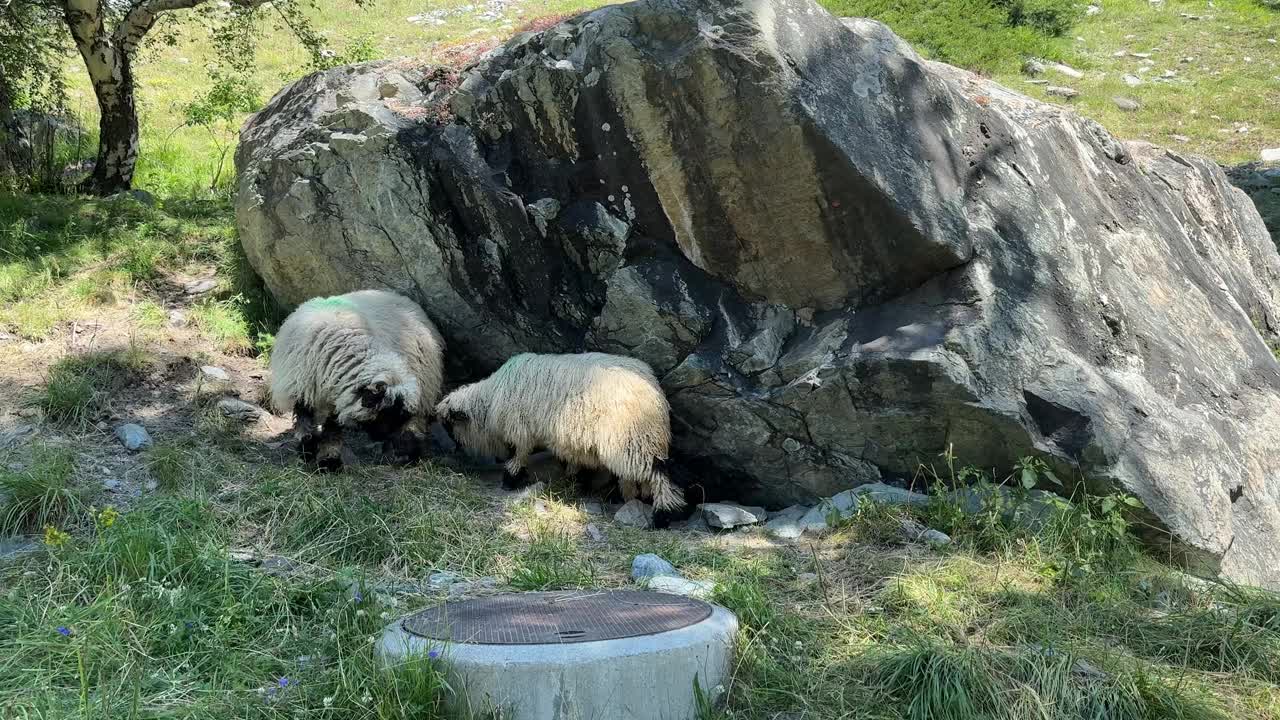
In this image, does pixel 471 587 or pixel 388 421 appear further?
pixel 388 421

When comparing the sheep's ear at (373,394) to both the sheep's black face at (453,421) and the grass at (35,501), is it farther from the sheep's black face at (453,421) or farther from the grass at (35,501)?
the grass at (35,501)

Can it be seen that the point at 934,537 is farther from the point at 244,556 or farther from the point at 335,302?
the point at 335,302

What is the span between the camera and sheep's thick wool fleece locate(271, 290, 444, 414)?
7.12 meters

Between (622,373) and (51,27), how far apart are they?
10.0m

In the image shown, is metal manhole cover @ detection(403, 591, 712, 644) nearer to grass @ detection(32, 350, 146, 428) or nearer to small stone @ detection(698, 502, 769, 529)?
small stone @ detection(698, 502, 769, 529)

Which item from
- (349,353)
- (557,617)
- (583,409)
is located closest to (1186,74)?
(583,409)

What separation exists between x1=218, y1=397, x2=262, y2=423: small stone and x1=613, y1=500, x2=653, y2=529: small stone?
298 cm

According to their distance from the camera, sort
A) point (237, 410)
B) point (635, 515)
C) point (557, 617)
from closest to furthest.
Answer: point (557, 617), point (635, 515), point (237, 410)

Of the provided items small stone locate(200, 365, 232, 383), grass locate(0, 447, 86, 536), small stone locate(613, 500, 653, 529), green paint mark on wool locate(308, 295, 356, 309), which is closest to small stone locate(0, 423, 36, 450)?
grass locate(0, 447, 86, 536)

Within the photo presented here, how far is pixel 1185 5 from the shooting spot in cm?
1877

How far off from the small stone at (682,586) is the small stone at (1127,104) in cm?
1364

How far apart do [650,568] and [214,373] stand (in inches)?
176

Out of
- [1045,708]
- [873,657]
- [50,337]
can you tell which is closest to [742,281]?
[873,657]

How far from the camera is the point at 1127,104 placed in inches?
615
